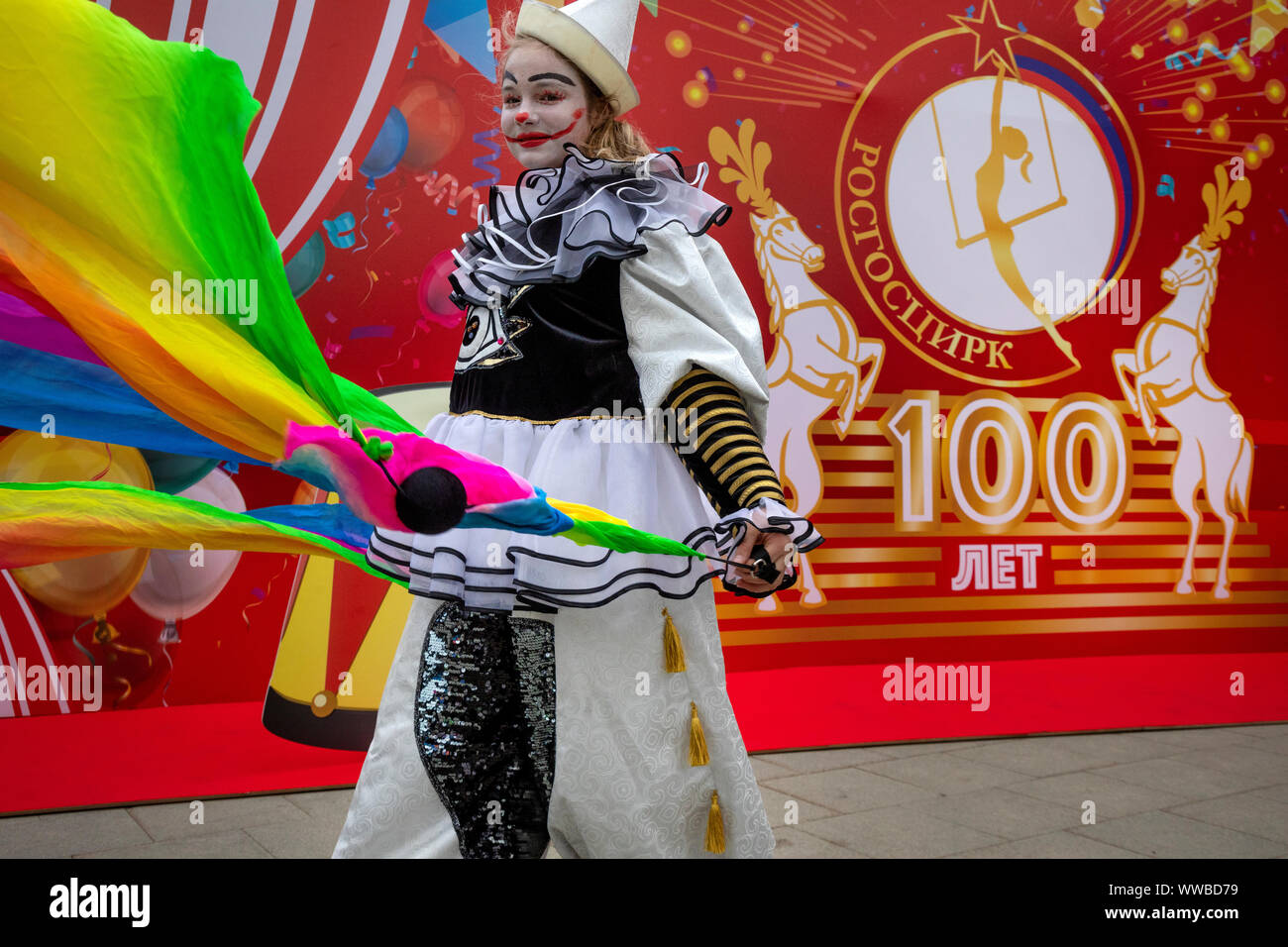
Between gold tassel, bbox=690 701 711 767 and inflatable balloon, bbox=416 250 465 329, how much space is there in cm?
181

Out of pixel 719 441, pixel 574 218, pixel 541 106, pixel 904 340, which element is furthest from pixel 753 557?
pixel 904 340

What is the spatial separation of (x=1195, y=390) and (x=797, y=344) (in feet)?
5.04

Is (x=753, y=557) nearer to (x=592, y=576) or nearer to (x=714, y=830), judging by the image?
(x=592, y=576)

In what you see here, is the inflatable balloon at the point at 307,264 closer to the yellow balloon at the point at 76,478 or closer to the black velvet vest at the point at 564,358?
the yellow balloon at the point at 76,478

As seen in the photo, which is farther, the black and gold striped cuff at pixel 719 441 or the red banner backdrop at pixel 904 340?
the red banner backdrop at pixel 904 340

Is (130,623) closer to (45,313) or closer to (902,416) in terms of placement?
(45,313)

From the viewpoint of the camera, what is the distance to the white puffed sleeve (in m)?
1.14

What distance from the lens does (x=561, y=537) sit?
1.10 metres

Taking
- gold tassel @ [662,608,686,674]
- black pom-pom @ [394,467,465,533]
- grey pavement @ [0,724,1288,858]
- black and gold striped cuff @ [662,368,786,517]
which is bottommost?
grey pavement @ [0,724,1288,858]

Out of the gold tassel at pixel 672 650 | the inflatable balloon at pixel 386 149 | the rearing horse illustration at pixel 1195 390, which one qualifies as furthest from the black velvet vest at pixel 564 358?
the rearing horse illustration at pixel 1195 390

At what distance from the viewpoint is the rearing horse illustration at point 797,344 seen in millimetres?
3090

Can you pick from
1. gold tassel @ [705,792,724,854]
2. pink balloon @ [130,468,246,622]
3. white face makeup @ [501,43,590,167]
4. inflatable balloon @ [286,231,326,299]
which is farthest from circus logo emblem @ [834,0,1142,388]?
gold tassel @ [705,792,724,854]

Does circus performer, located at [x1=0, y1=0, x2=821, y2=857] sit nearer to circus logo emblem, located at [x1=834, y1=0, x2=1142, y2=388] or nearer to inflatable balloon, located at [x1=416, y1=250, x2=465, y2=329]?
inflatable balloon, located at [x1=416, y1=250, x2=465, y2=329]

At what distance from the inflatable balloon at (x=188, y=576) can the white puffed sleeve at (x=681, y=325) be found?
165 cm
